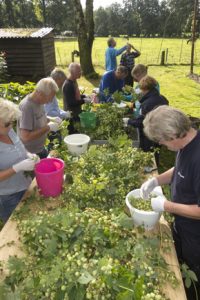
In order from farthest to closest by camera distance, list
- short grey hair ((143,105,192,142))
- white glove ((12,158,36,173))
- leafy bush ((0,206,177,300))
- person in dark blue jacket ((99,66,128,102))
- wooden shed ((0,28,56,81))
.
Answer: wooden shed ((0,28,56,81))
person in dark blue jacket ((99,66,128,102))
white glove ((12,158,36,173))
short grey hair ((143,105,192,142))
leafy bush ((0,206,177,300))

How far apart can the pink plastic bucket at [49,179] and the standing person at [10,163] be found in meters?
0.09

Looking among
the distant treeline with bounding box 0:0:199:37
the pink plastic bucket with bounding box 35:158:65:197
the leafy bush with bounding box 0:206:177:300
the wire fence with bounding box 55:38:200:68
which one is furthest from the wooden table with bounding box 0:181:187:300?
the distant treeline with bounding box 0:0:199:37

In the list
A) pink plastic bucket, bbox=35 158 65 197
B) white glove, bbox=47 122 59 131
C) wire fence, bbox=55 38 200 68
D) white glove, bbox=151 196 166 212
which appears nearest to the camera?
white glove, bbox=151 196 166 212

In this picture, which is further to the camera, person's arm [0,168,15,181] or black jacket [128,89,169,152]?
black jacket [128,89,169,152]

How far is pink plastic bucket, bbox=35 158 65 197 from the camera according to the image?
2480 mm

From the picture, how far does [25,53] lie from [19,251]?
39.0ft

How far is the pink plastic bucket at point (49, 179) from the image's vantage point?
97.7 inches

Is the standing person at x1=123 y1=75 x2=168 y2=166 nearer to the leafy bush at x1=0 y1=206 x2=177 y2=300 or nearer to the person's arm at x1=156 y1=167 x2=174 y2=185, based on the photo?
the person's arm at x1=156 y1=167 x2=174 y2=185

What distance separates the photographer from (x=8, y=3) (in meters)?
46.1

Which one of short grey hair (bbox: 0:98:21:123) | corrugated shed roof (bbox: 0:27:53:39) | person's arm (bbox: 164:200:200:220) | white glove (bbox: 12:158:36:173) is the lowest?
person's arm (bbox: 164:200:200:220)

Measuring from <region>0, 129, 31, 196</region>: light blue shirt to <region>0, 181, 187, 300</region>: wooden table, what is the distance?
52 cm

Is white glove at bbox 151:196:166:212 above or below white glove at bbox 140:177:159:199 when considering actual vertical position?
above

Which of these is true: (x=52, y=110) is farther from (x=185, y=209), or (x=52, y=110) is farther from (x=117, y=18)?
(x=117, y=18)

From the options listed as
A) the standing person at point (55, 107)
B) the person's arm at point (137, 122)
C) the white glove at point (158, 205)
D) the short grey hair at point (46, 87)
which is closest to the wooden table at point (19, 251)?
the white glove at point (158, 205)
